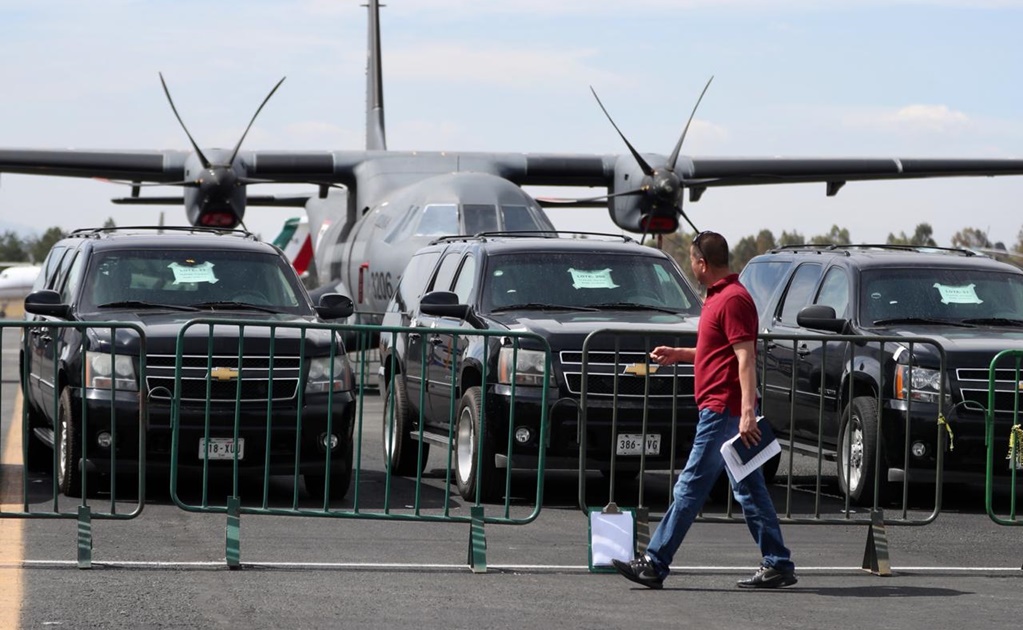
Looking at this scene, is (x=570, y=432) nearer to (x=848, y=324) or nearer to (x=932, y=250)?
(x=848, y=324)

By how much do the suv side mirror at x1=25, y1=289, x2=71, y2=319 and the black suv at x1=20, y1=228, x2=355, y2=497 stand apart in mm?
10

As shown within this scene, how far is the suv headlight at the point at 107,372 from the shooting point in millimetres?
10789

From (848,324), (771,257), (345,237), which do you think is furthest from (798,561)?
(345,237)

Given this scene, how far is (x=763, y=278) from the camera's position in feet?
47.7

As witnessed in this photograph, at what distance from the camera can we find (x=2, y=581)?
7598 mm

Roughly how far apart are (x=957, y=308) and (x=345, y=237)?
15753 millimetres

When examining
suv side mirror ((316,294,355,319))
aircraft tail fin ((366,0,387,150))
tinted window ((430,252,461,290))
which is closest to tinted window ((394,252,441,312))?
tinted window ((430,252,461,290))

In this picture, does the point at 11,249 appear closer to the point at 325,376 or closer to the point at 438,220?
the point at 438,220

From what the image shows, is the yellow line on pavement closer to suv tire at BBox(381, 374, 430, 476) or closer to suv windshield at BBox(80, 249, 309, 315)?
suv windshield at BBox(80, 249, 309, 315)

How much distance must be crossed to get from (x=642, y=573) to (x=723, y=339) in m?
1.21

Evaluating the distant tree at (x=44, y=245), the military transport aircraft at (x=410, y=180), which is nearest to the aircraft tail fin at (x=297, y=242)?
the military transport aircraft at (x=410, y=180)

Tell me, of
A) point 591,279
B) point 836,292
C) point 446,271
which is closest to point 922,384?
point 836,292

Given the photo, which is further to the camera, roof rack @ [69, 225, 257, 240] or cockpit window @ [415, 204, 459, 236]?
cockpit window @ [415, 204, 459, 236]

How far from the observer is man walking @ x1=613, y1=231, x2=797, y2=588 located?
7750 millimetres
